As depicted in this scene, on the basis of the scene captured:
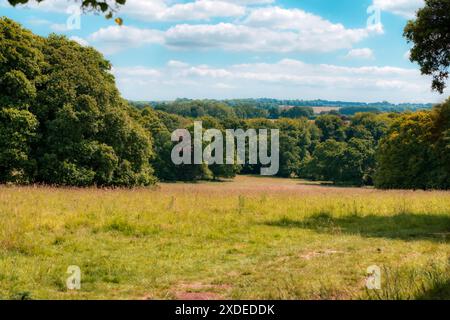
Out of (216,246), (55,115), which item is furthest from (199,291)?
(55,115)

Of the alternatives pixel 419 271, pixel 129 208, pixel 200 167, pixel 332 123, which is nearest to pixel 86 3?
pixel 419 271

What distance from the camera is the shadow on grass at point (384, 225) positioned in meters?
15.6

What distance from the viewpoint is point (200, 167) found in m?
94.9

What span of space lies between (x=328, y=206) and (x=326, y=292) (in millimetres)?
13336

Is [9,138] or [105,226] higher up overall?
[9,138]

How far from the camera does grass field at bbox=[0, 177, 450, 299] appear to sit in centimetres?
855

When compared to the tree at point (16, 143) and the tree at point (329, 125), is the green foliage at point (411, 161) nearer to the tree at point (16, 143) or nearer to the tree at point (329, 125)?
the tree at point (16, 143)
